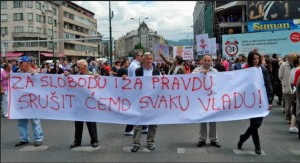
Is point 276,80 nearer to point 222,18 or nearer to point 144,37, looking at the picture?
point 144,37

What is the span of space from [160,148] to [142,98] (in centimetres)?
95

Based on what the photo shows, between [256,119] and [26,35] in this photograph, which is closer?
[256,119]

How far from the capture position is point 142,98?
7.07 m

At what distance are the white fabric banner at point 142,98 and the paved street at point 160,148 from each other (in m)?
0.54

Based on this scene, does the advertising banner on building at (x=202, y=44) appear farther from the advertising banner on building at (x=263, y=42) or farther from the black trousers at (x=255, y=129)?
the black trousers at (x=255, y=129)

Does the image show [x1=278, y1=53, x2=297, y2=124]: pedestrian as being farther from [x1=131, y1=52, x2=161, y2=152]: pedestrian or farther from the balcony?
the balcony

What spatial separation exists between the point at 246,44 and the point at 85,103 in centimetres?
1670

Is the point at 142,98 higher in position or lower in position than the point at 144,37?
lower

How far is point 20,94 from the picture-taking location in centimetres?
716

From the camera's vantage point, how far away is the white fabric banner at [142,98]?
23.0 ft

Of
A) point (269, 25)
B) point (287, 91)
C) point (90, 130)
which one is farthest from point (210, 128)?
point (269, 25)

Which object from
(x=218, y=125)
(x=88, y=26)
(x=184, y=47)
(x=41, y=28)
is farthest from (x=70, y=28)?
(x=218, y=125)

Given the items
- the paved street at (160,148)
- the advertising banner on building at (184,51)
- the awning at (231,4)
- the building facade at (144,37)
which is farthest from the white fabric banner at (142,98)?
the awning at (231,4)

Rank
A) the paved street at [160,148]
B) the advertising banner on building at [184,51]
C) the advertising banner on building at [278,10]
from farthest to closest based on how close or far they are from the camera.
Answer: the advertising banner on building at [278,10]
the advertising banner on building at [184,51]
the paved street at [160,148]
